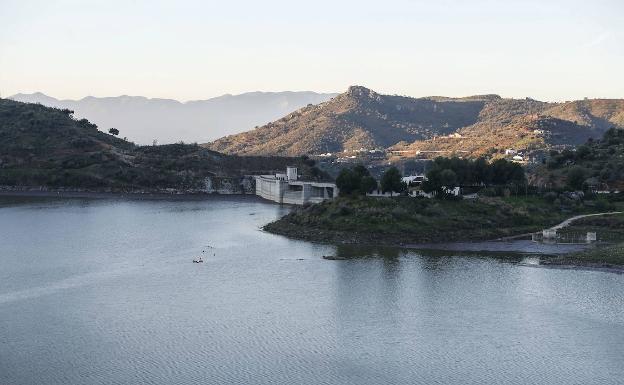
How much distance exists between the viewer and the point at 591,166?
108938 mm

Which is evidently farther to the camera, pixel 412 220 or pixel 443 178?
pixel 443 178

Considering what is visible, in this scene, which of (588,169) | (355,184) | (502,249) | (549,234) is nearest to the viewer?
(502,249)

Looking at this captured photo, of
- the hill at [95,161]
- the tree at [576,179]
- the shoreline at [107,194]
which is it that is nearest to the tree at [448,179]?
the tree at [576,179]

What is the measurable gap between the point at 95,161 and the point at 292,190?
44.9 m

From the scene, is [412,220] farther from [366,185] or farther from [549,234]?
[549,234]

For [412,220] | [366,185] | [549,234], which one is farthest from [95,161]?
[549,234]

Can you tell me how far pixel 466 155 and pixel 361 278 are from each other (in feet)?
446

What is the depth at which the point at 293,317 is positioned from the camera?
160 ft

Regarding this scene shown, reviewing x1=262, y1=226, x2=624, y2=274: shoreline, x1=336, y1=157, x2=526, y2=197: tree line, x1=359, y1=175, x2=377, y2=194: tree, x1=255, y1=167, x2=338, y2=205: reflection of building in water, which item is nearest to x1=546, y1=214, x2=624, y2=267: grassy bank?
x1=262, y1=226, x2=624, y2=274: shoreline

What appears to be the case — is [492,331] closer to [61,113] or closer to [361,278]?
[361,278]

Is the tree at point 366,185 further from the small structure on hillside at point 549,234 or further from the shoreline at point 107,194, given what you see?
the shoreline at point 107,194

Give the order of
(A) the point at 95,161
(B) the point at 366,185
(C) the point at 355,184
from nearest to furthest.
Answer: (B) the point at 366,185, (C) the point at 355,184, (A) the point at 95,161

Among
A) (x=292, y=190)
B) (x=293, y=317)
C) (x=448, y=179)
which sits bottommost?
(x=293, y=317)

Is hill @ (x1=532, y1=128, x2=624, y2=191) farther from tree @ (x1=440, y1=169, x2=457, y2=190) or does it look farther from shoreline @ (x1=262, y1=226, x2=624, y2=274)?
shoreline @ (x1=262, y1=226, x2=624, y2=274)
